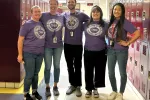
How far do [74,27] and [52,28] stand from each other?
0.39 metres

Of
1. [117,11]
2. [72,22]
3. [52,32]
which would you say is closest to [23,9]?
[52,32]

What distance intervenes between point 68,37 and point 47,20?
0.47 metres

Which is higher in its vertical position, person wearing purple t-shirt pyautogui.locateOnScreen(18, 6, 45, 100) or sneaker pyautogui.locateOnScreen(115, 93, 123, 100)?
person wearing purple t-shirt pyautogui.locateOnScreen(18, 6, 45, 100)

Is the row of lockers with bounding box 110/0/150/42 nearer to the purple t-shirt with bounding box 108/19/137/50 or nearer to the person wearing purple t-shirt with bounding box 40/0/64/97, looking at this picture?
the purple t-shirt with bounding box 108/19/137/50

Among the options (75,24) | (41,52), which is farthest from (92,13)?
(41,52)

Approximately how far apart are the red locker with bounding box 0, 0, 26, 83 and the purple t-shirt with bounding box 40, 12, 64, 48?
791mm

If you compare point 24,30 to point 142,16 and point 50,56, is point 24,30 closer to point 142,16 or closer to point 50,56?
point 50,56

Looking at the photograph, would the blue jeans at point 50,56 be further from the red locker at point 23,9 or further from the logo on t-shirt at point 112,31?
the red locker at point 23,9

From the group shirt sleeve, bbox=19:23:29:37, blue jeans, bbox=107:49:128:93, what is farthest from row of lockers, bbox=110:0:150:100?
shirt sleeve, bbox=19:23:29:37

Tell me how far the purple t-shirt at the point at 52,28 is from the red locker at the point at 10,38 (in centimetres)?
79

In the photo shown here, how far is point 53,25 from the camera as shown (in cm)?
370

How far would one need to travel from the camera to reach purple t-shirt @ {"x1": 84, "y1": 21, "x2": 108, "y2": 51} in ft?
12.2

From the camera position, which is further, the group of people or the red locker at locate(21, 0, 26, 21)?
the red locker at locate(21, 0, 26, 21)

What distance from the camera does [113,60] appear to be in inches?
144
